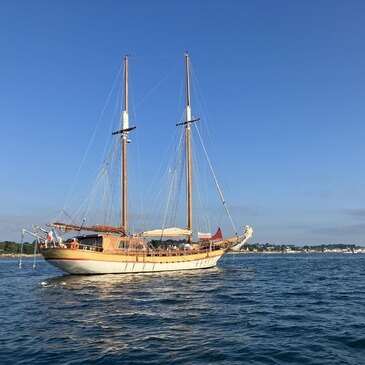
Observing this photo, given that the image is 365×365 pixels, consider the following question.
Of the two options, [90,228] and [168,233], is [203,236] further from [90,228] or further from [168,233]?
[90,228]

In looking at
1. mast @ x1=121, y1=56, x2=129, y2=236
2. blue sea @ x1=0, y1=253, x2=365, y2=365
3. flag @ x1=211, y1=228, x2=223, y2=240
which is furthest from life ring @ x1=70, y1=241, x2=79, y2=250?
flag @ x1=211, y1=228, x2=223, y2=240

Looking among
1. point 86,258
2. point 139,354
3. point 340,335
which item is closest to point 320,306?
point 340,335

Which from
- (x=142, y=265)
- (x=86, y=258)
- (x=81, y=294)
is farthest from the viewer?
(x=142, y=265)

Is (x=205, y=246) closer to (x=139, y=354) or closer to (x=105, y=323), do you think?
(x=105, y=323)

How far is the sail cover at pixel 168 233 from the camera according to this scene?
231 ft

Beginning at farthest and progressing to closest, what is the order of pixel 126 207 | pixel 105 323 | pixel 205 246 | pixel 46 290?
pixel 205 246 < pixel 126 207 < pixel 46 290 < pixel 105 323

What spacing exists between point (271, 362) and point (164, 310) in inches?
525

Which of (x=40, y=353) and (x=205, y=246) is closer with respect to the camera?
(x=40, y=353)

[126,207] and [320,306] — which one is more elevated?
[126,207]

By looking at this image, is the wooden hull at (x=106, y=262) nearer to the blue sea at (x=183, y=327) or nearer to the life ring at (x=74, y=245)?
the life ring at (x=74, y=245)

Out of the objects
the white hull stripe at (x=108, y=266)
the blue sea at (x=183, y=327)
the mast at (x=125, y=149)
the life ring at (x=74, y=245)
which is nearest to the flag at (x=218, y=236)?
the white hull stripe at (x=108, y=266)

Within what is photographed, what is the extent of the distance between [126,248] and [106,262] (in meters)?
4.22

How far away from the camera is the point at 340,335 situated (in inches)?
816

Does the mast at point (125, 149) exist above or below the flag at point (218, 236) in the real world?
above
